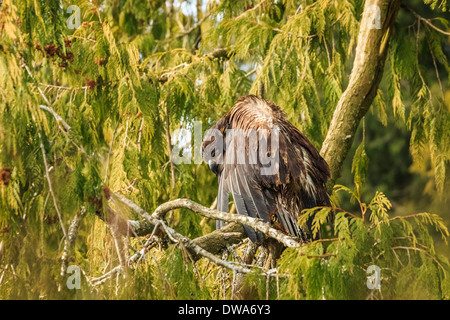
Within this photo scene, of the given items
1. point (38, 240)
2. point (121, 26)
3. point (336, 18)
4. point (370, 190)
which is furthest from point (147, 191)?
point (370, 190)

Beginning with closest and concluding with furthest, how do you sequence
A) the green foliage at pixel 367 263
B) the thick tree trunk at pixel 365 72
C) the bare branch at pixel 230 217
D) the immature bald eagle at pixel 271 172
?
the green foliage at pixel 367 263 → the bare branch at pixel 230 217 → the immature bald eagle at pixel 271 172 → the thick tree trunk at pixel 365 72

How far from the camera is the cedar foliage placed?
69.4 inches

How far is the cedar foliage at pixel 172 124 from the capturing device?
5.78ft

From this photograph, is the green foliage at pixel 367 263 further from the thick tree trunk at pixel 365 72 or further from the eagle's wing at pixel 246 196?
the thick tree trunk at pixel 365 72

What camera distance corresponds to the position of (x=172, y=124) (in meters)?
3.54

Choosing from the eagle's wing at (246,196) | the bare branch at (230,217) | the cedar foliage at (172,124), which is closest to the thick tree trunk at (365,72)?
the cedar foliage at (172,124)

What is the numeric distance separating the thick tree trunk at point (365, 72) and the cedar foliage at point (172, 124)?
272 mm

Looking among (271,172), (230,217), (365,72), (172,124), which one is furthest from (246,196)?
(365,72)

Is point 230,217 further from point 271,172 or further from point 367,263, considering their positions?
point 271,172

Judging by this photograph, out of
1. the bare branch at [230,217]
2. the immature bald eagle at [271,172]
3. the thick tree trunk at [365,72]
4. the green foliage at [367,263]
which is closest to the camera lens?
the green foliage at [367,263]

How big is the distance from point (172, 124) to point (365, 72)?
1246 mm

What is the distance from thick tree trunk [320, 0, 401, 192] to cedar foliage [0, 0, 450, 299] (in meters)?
0.27

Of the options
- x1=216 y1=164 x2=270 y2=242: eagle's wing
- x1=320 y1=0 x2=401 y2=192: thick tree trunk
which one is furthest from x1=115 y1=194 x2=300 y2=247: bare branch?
x1=320 y1=0 x2=401 y2=192: thick tree trunk
